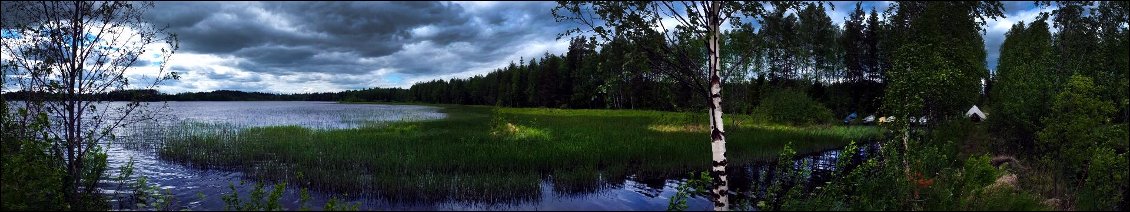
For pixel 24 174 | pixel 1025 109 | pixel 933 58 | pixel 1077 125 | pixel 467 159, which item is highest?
pixel 933 58

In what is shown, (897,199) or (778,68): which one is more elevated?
(778,68)

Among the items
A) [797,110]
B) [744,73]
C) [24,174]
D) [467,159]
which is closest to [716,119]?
[24,174]

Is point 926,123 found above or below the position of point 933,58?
below

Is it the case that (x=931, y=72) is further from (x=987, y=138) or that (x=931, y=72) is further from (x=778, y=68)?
(x=778, y=68)

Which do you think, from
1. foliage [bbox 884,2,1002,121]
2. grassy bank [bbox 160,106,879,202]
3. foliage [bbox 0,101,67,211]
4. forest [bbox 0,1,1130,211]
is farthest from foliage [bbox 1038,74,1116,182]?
foliage [bbox 0,101,67,211]

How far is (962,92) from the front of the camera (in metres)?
27.8

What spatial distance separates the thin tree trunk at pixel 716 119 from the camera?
9.59m

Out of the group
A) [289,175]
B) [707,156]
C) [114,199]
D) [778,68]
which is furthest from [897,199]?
[778,68]

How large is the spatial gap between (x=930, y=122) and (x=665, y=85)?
1676 cm

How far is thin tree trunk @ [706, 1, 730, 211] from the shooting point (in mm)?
9586

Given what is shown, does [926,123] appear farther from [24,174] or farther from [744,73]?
[744,73]

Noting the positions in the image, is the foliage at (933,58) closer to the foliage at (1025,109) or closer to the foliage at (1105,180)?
the foliage at (1025,109)

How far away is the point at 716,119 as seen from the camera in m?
9.58

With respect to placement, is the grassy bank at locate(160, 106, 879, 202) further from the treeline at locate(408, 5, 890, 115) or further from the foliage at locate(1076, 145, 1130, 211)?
the foliage at locate(1076, 145, 1130, 211)
